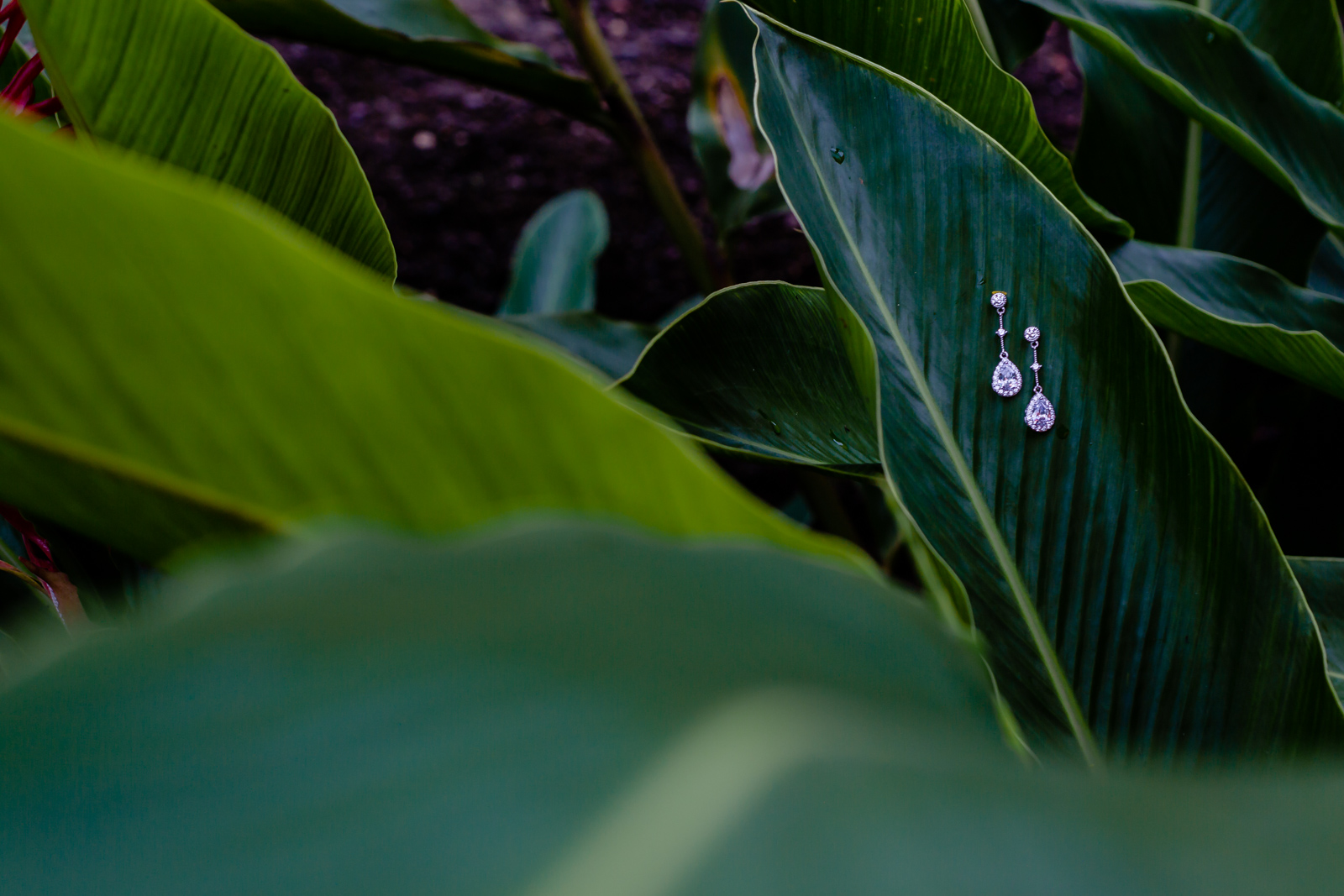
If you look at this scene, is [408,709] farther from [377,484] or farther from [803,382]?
[803,382]

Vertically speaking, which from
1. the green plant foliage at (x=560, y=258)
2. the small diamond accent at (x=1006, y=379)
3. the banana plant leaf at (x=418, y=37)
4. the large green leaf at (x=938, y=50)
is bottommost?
the green plant foliage at (x=560, y=258)

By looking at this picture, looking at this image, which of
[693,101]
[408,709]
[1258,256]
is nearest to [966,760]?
[408,709]

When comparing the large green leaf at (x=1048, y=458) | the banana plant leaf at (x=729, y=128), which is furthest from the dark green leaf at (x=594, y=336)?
the large green leaf at (x=1048, y=458)

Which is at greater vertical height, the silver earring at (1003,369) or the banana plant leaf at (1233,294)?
the banana plant leaf at (1233,294)

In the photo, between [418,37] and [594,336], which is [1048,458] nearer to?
[594,336]

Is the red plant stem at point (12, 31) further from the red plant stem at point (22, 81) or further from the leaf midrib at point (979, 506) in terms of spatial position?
the leaf midrib at point (979, 506)

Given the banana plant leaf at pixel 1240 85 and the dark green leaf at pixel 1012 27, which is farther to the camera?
Result: the dark green leaf at pixel 1012 27

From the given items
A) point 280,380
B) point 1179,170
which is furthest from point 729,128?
point 280,380
